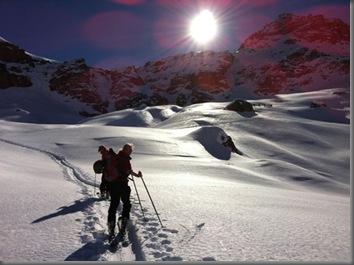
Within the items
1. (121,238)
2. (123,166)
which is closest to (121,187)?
(123,166)

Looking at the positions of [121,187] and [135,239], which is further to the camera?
[121,187]

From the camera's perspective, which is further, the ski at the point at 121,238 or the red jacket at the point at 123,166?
the red jacket at the point at 123,166

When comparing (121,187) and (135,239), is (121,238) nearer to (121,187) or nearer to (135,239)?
(135,239)

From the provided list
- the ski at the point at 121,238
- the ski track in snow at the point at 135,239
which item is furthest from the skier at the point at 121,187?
the ski track in snow at the point at 135,239

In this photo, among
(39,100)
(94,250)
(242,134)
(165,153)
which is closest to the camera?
(94,250)

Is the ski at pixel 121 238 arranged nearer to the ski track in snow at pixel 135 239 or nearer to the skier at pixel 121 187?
the ski track in snow at pixel 135 239

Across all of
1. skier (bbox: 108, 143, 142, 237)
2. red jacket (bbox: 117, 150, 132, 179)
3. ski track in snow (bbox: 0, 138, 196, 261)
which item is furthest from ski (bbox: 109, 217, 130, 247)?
red jacket (bbox: 117, 150, 132, 179)

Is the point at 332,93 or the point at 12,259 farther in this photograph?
the point at 332,93

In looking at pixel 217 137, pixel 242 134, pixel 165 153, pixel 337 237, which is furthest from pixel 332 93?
pixel 337 237

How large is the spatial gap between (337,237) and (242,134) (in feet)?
152

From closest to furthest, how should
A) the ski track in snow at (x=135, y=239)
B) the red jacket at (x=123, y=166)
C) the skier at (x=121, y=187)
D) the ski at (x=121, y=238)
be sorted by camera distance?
the ski track in snow at (x=135, y=239)
the ski at (x=121, y=238)
the skier at (x=121, y=187)
the red jacket at (x=123, y=166)

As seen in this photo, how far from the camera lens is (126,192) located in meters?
7.61

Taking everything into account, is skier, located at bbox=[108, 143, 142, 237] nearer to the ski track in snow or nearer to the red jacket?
the red jacket

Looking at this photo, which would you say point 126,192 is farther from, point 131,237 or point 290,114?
point 290,114
